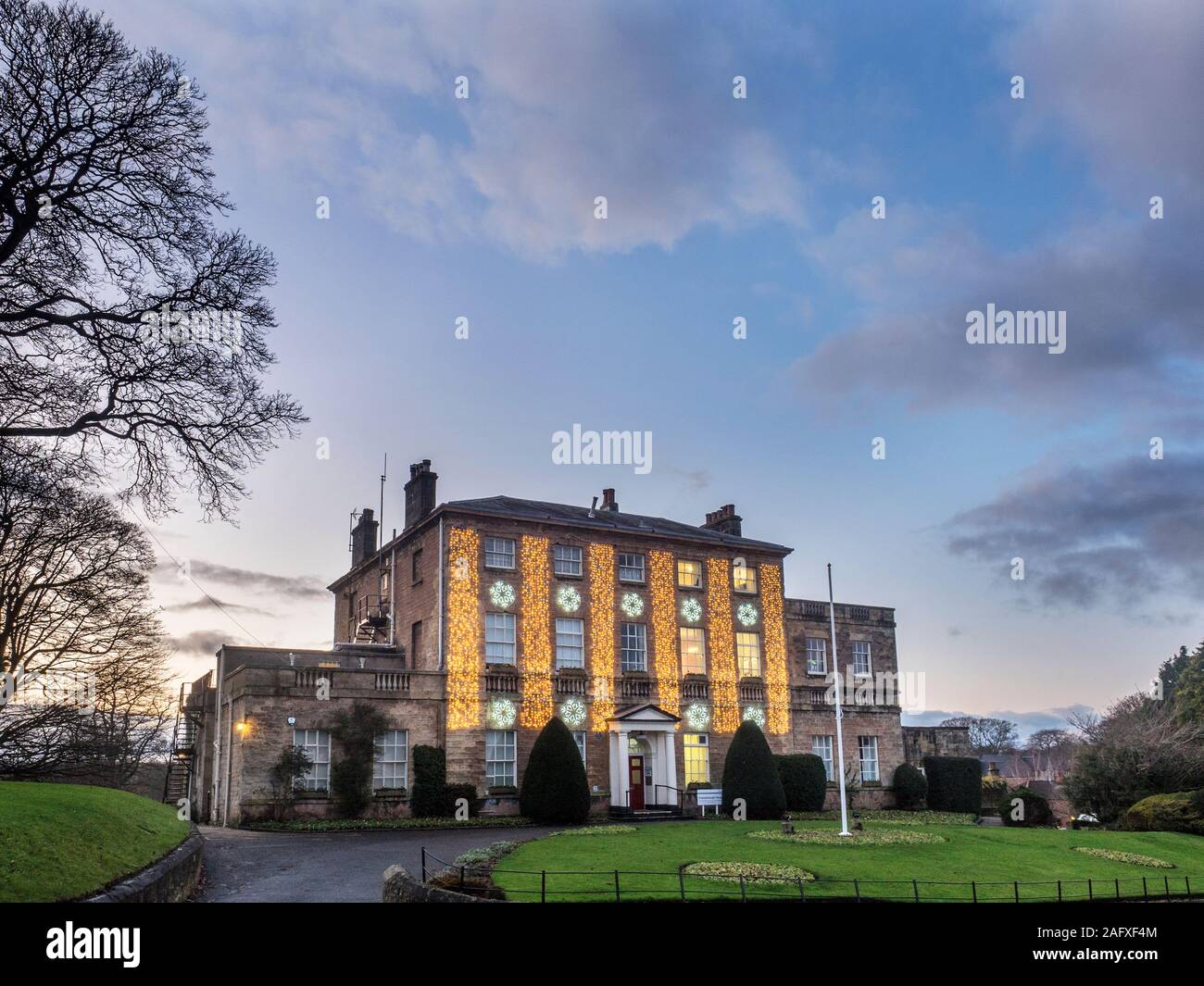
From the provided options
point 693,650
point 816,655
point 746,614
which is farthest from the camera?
point 816,655

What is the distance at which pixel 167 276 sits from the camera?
637 inches

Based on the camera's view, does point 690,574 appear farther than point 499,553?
Yes

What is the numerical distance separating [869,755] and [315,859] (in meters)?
31.2

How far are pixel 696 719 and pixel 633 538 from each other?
8315 mm

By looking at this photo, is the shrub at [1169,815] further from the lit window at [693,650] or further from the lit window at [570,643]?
the lit window at [570,643]

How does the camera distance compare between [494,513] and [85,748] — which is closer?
[85,748]

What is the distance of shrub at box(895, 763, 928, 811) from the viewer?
144 ft

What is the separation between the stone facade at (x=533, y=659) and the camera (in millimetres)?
33625

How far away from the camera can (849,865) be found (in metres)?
20.5

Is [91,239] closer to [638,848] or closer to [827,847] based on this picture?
[638,848]

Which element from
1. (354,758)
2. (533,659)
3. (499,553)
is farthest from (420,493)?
(354,758)

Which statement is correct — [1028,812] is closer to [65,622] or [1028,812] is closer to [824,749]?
[824,749]
